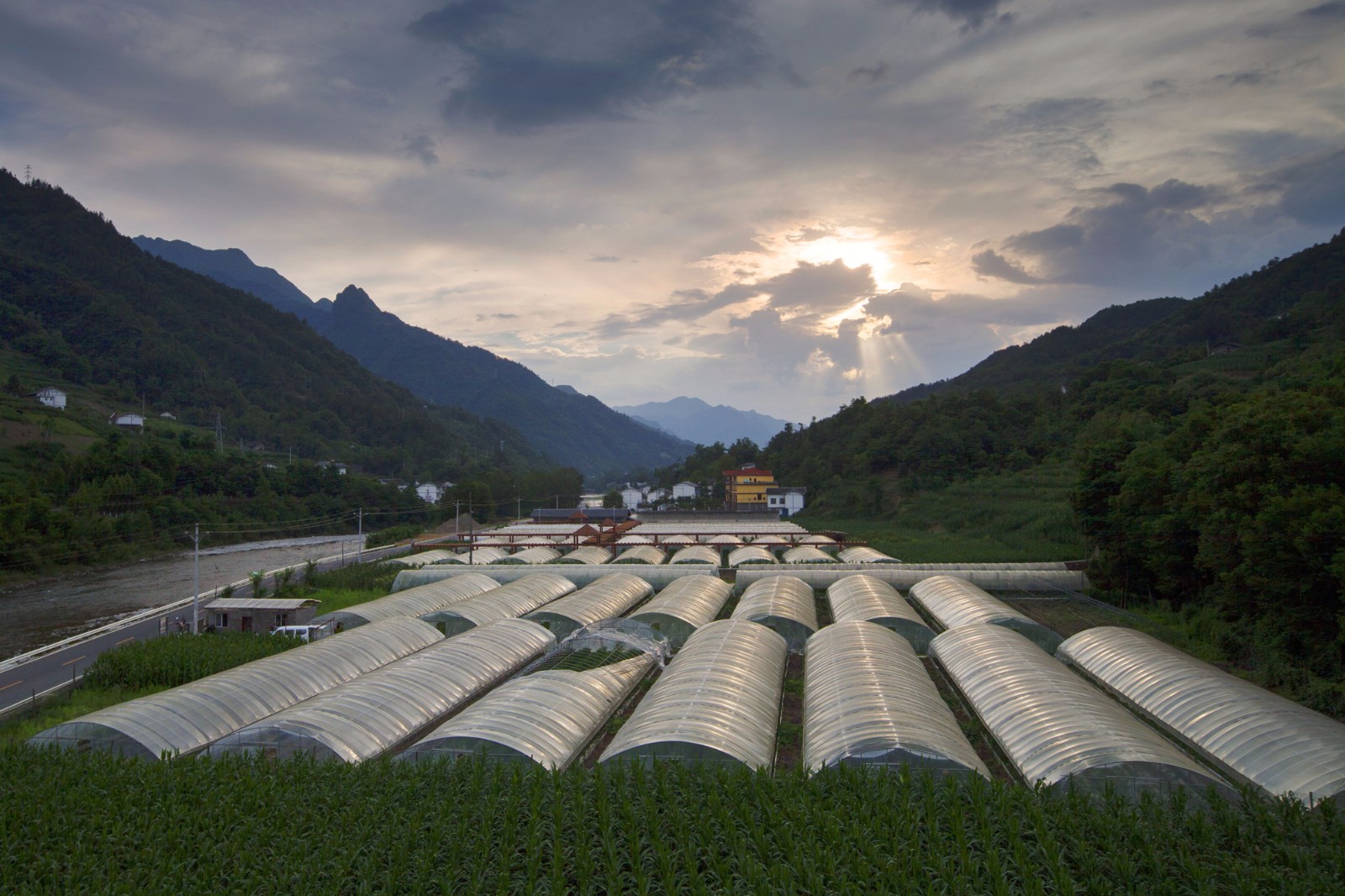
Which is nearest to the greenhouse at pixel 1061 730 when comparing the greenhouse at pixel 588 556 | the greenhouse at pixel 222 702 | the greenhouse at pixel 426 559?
the greenhouse at pixel 222 702

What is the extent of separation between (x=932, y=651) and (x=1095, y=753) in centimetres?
734

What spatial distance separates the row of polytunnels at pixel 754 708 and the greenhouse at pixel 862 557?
12654 mm

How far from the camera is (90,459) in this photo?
47.3m

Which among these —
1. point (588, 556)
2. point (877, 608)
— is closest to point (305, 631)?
point (877, 608)

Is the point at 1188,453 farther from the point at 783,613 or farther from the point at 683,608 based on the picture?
the point at 683,608

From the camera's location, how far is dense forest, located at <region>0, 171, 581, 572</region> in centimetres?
4625

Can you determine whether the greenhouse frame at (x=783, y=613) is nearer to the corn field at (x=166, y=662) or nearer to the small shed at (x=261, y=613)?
the corn field at (x=166, y=662)

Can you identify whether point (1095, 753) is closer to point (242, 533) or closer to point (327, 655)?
point (327, 655)

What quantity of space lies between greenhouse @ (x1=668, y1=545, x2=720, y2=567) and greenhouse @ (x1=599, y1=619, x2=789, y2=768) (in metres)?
16.8

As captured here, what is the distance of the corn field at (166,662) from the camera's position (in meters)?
16.7

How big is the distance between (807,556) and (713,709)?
24.5 meters

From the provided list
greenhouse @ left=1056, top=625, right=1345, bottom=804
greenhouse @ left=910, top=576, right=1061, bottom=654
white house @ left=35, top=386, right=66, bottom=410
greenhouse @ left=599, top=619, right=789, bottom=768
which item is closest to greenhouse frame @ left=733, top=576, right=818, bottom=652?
greenhouse @ left=599, top=619, right=789, bottom=768

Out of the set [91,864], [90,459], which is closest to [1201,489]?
[91,864]

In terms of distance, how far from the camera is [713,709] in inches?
451
